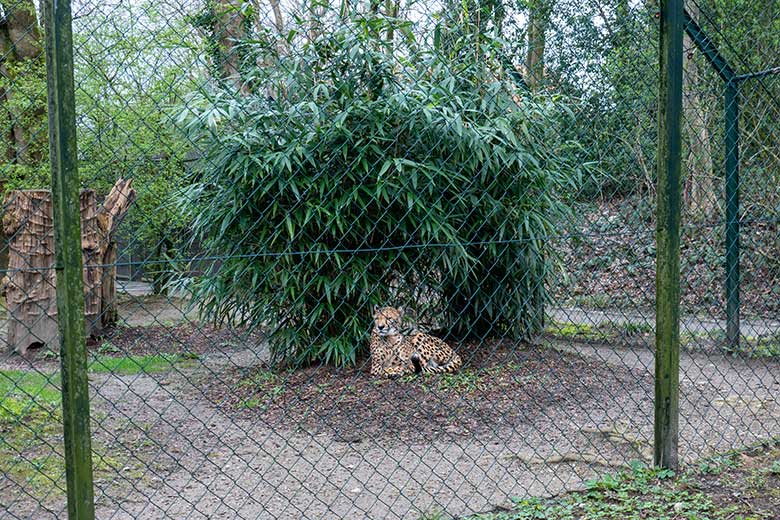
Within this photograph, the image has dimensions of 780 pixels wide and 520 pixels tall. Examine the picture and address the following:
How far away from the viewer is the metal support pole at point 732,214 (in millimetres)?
5617

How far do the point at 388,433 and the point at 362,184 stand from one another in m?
1.45

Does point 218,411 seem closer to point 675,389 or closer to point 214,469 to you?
point 214,469

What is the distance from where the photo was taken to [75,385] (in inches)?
82.7

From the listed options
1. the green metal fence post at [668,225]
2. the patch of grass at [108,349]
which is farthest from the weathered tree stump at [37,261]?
the green metal fence post at [668,225]

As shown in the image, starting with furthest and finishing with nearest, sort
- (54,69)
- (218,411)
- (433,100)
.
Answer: (218,411) → (433,100) → (54,69)

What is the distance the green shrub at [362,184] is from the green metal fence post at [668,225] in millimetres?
1021

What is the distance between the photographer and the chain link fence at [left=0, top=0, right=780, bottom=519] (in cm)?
344

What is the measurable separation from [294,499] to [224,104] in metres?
2.42

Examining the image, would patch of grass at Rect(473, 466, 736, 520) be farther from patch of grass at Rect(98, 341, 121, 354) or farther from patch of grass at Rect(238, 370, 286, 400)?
patch of grass at Rect(98, 341, 121, 354)

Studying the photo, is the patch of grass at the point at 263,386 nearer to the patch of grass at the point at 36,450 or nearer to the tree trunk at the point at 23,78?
the patch of grass at the point at 36,450

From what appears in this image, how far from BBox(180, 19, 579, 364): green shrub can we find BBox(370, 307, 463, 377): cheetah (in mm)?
115

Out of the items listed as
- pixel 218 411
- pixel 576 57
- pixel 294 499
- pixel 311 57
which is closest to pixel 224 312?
pixel 218 411

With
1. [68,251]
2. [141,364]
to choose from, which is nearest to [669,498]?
[68,251]

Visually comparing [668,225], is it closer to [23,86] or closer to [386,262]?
[386,262]
